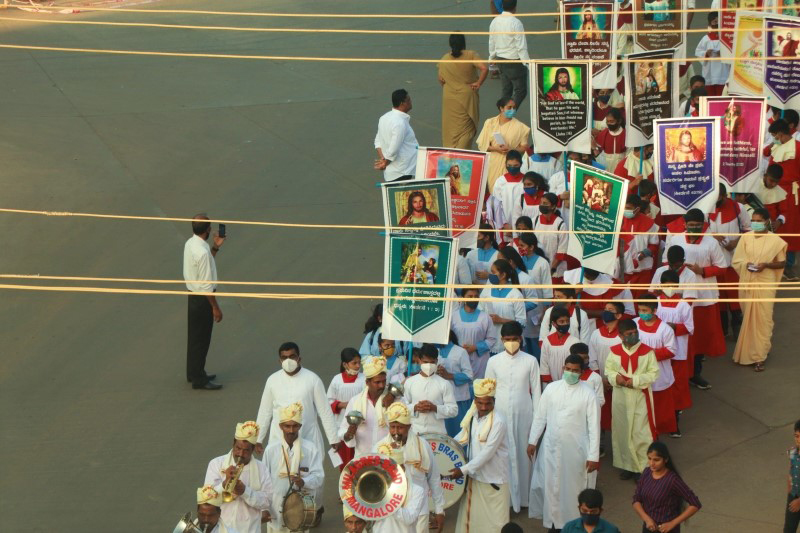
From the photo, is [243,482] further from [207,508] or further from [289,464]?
[289,464]

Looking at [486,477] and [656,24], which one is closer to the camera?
[486,477]

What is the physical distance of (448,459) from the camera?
36.3ft

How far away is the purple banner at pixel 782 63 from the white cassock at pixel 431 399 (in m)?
6.01

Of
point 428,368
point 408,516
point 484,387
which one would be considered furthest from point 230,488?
point 428,368

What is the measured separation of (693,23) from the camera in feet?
78.4

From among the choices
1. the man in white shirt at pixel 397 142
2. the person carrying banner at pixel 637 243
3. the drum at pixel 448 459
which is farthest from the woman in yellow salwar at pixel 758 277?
the man in white shirt at pixel 397 142

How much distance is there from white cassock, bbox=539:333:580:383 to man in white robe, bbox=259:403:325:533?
2211 mm

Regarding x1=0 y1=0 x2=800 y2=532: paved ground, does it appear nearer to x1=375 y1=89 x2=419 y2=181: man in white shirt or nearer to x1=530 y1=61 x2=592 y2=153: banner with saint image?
x1=375 y1=89 x2=419 y2=181: man in white shirt

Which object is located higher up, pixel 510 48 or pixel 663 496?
pixel 510 48

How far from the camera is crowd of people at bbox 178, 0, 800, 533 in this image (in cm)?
1026

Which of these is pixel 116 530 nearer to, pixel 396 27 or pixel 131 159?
pixel 131 159

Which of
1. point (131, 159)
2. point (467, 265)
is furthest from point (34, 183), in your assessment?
point (467, 265)

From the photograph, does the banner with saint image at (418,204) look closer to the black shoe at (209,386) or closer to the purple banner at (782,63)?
the black shoe at (209,386)

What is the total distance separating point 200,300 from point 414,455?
12.4 feet
